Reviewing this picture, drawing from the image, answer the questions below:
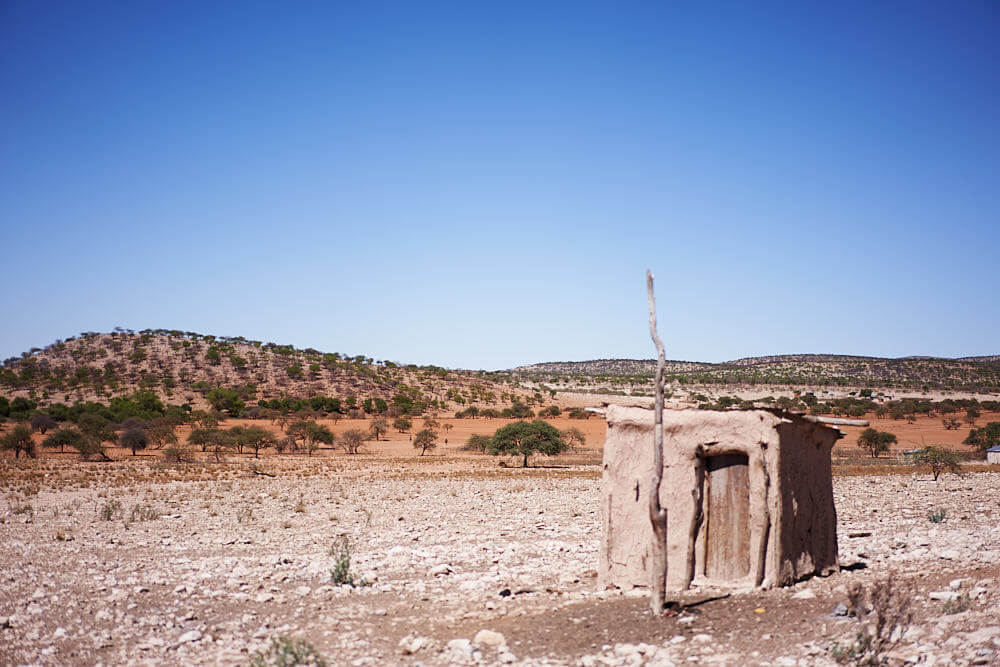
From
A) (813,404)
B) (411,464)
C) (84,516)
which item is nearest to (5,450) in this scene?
(411,464)

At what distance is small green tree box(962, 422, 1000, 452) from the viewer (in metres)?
40.2

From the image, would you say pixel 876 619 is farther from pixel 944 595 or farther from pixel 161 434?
pixel 161 434

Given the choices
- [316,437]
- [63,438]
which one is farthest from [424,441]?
[63,438]

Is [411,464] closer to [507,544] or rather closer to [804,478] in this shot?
[507,544]

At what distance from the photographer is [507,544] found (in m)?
14.8

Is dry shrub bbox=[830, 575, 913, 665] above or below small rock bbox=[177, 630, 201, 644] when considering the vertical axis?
above

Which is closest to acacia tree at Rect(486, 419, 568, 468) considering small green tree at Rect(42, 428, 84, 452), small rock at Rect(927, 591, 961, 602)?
small green tree at Rect(42, 428, 84, 452)

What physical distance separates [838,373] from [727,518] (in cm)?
11652

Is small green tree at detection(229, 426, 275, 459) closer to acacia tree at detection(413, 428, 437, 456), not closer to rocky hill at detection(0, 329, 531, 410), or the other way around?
acacia tree at detection(413, 428, 437, 456)

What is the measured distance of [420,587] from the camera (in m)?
11.6

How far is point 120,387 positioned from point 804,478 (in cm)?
6965

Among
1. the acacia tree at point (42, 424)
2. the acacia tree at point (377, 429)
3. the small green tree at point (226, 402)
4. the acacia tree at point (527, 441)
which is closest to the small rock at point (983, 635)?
→ the acacia tree at point (527, 441)

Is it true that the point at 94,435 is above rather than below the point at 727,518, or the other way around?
below

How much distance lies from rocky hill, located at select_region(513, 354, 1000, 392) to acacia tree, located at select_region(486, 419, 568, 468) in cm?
6653
